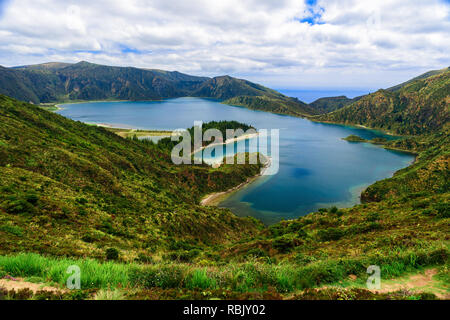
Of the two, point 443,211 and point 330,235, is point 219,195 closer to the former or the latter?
point 330,235

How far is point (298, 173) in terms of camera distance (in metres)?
86.0

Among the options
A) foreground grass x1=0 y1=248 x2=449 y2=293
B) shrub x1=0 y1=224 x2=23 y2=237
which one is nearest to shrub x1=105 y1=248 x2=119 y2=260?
shrub x1=0 y1=224 x2=23 y2=237

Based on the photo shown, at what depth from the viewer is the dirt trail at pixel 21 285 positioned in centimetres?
610

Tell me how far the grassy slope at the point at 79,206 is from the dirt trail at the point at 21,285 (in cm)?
512

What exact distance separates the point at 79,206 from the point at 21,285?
1873cm

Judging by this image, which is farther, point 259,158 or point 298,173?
point 259,158

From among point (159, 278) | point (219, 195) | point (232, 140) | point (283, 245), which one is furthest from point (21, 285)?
point (232, 140)

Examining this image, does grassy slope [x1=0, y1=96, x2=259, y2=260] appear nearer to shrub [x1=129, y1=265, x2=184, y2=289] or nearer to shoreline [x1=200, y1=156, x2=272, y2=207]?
shrub [x1=129, y1=265, x2=184, y2=289]

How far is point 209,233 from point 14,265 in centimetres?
2994

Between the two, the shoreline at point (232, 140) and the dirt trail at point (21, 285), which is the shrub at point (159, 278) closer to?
the dirt trail at point (21, 285)

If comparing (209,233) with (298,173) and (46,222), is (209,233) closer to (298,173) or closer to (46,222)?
(46,222)

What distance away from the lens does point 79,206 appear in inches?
896

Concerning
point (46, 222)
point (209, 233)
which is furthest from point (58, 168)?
point (209, 233)
